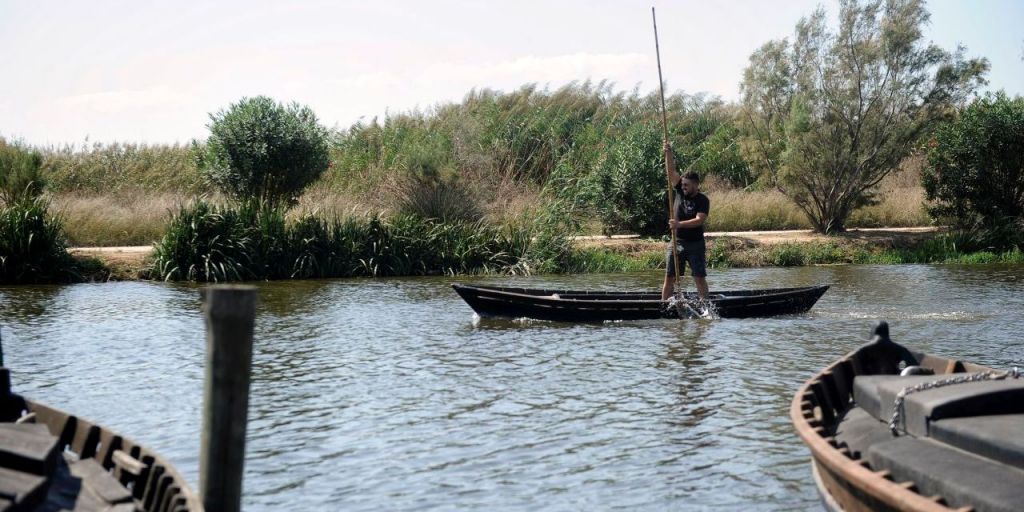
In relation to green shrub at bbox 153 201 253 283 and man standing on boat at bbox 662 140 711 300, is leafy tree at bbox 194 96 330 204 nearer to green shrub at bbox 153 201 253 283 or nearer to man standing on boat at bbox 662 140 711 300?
green shrub at bbox 153 201 253 283

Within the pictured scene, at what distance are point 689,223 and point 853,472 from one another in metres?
11.0

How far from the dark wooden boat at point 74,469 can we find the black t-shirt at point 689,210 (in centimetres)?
1116

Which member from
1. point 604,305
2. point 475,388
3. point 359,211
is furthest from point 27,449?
point 359,211

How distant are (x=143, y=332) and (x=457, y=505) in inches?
381

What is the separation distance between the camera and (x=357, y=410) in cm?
1031

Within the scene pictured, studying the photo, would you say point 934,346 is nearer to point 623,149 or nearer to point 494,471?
point 494,471

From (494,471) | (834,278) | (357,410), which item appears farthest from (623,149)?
(494,471)

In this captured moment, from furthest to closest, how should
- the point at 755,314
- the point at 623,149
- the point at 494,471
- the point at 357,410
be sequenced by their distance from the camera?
1. the point at 623,149
2. the point at 755,314
3. the point at 357,410
4. the point at 494,471

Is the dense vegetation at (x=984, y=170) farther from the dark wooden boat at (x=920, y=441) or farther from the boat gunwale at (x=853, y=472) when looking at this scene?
the boat gunwale at (x=853, y=472)

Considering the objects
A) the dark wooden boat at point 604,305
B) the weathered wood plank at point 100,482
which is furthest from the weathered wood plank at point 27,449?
the dark wooden boat at point 604,305

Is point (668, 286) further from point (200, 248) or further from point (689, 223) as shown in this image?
point (200, 248)

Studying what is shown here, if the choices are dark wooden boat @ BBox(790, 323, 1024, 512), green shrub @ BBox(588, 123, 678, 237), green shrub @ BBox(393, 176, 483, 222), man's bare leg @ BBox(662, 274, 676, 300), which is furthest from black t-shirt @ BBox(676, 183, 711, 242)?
green shrub @ BBox(588, 123, 678, 237)

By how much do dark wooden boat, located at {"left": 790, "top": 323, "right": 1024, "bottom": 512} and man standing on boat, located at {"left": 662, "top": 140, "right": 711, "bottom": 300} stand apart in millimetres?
8822

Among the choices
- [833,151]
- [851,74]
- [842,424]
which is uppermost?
[851,74]
